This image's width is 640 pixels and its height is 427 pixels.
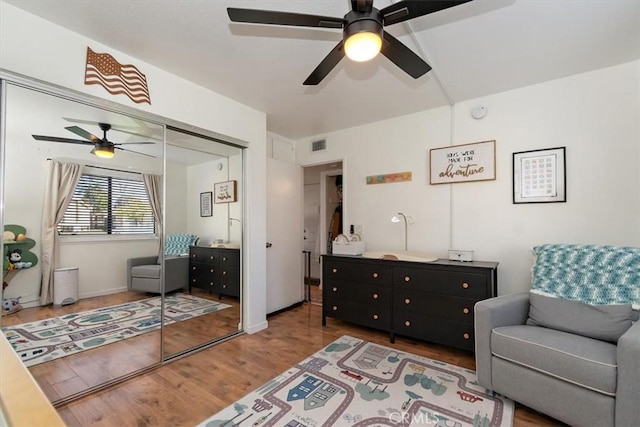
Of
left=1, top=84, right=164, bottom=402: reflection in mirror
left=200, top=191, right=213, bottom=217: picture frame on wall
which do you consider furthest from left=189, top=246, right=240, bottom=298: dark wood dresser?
left=1, top=84, right=164, bottom=402: reflection in mirror

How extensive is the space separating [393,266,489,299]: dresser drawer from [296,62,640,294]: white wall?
54 centimetres

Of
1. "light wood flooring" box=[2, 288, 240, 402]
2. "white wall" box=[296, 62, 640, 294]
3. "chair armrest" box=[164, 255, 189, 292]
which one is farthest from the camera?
"chair armrest" box=[164, 255, 189, 292]

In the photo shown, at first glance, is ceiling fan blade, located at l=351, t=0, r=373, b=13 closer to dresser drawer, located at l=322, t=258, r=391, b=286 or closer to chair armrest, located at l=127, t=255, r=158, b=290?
dresser drawer, located at l=322, t=258, r=391, b=286

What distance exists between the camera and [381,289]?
123 inches

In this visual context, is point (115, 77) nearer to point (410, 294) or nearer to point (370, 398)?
point (370, 398)

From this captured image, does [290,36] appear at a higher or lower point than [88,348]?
higher

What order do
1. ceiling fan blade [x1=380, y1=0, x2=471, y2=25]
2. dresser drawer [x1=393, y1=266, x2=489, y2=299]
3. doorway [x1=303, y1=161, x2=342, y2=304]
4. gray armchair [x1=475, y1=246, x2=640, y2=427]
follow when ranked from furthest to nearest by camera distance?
doorway [x1=303, y1=161, x2=342, y2=304]
dresser drawer [x1=393, y1=266, x2=489, y2=299]
gray armchair [x1=475, y1=246, x2=640, y2=427]
ceiling fan blade [x1=380, y1=0, x2=471, y2=25]

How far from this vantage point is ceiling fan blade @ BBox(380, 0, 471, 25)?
133 cm

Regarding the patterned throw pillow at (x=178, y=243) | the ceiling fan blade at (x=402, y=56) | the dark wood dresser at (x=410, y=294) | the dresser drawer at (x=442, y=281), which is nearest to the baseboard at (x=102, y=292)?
the patterned throw pillow at (x=178, y=243)

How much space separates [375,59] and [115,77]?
6.68 ft

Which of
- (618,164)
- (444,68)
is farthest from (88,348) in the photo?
(618,164)

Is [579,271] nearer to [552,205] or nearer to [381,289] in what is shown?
[552,205]

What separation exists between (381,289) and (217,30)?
107 inches

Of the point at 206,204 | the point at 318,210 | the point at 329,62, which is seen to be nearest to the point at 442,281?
the point at 329,62
